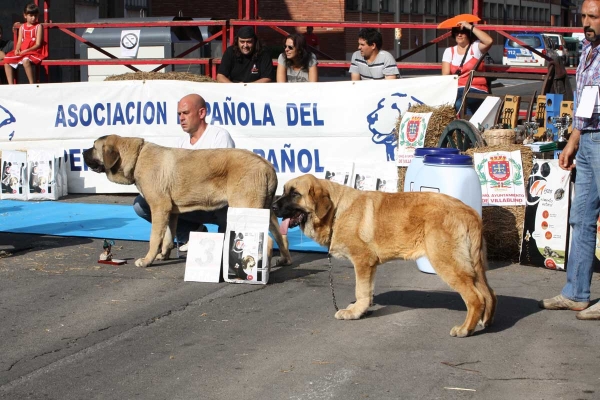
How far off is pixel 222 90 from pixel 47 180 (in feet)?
9.52

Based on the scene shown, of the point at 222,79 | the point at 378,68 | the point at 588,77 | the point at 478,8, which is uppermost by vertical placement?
the point at 478,8

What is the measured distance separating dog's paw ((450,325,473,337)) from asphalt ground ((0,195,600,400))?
0.04 metres

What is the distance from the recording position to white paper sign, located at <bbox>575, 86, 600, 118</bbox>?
6738 millimetres

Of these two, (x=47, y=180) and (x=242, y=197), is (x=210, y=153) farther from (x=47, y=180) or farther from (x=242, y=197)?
(x=47, y=180)

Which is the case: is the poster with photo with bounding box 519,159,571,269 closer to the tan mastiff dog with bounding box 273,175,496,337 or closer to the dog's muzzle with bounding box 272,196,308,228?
the tan mastiff dog with bounding box 273,175,496,337

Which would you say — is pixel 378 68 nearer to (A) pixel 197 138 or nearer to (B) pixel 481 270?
(A) pixel 197 138

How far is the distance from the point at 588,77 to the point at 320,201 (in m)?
2.24

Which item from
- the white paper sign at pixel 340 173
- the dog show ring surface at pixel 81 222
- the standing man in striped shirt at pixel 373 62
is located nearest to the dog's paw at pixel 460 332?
the dog show ring surface at pixel 81 222

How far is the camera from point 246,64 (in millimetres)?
13055

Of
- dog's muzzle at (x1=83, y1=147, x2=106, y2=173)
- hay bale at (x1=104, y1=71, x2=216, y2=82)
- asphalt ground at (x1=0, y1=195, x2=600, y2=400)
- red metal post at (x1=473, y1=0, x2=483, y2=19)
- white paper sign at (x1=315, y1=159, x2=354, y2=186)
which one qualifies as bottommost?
asphalt ground at (x1=0, y1=195, x2=600, y2=400)

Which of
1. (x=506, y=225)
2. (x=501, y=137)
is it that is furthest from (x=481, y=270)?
(x=501, y=137)

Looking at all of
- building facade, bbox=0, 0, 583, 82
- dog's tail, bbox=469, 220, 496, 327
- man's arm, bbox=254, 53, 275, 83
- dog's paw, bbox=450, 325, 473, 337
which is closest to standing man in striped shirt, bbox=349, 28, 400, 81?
man's arm, bbox=254, 53, 275, 83

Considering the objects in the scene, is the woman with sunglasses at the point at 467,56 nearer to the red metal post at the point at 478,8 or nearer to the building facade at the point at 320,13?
the red metal post at the point at 478,8

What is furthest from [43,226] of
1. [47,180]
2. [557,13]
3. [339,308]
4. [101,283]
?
[557,13]
